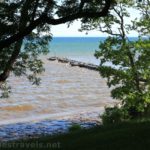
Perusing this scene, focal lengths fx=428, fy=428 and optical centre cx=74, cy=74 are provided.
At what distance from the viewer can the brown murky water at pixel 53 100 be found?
4297cm

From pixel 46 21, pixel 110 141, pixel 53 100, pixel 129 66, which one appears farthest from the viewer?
pixel 53 100

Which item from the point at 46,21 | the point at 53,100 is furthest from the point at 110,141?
the point at 53,100

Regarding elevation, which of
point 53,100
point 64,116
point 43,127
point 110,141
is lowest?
point 43,127

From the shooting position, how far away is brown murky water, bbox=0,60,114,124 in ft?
141

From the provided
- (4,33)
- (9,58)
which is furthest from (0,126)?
(4,33)

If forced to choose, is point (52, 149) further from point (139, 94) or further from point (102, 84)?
point (102, 84)

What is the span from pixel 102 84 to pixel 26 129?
3898 centimetres

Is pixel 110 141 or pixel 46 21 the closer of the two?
pixel 110 141

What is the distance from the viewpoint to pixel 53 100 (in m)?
52.9

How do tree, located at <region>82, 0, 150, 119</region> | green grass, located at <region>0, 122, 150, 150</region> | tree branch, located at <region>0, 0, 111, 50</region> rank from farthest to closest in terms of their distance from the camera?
tree, located at <region>82, 0, 150, 119</region> < tree branch, located at <region>0, 0, 111, 50</region> < green grass, located at <region>0, 122, 150, 150</region>

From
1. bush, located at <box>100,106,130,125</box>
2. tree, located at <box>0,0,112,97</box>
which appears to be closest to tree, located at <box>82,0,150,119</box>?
bush, located at <box>100,106,130,125</box>

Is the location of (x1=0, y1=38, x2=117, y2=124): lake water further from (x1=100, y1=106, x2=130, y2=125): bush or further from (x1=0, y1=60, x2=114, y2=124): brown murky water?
(x1=100, y1=106, x2=130, y2=125): bush

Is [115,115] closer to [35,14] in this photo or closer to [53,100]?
[35,14]

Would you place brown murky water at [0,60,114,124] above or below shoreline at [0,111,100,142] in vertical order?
above
